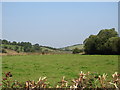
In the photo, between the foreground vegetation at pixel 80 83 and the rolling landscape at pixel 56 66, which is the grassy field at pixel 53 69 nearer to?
the rolling landscape at pixel 56 66

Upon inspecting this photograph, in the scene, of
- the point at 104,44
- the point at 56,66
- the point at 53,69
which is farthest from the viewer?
the point at 104,44

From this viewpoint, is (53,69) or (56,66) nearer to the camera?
(53,69)

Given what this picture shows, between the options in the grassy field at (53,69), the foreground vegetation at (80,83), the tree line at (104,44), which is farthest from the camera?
the tree line at (104,44)

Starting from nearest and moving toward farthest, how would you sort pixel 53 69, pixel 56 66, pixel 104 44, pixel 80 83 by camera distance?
pixel 80 83 → pixel 53 69 → pixel 56 66 → pixel 104 44

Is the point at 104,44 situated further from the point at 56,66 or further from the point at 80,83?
the point at 80,83

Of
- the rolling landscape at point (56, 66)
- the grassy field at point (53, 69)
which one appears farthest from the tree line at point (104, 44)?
the grassy field at point (53, 69)

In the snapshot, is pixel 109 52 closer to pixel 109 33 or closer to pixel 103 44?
pixel 103 44

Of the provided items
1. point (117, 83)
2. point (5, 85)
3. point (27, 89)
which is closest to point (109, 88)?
point (117, 83)

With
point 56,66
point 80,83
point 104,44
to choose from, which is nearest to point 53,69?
point 56,66

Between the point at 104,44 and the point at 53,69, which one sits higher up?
the point at 104,44

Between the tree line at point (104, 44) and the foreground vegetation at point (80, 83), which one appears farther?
the tree line at point (104, 44)

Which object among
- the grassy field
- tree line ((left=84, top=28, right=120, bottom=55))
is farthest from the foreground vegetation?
tree line ((left=84, top=28, right=120, bottom=55))

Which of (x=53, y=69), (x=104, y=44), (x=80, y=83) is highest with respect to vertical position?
(x=104, y=44)

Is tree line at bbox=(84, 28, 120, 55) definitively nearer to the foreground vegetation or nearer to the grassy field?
the grassy field
